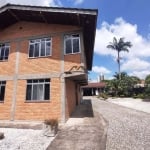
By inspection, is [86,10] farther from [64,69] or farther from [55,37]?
[64,69]

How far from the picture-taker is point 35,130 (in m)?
11.7

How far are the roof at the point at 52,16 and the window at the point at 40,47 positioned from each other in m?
1.72

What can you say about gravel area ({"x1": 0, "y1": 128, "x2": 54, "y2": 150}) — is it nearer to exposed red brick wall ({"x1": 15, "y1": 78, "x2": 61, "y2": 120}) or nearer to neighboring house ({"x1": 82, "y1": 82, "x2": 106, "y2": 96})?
exposed red brick wall ({"x1": 15, "y1": 78, "x2": 61, "y2": 120})

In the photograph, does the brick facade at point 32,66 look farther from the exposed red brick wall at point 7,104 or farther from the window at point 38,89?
the window at point 38,89

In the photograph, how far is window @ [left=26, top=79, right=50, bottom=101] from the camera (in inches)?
532

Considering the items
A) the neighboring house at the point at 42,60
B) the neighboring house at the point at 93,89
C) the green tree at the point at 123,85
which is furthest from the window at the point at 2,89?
the neighboring house at the point at 93,89

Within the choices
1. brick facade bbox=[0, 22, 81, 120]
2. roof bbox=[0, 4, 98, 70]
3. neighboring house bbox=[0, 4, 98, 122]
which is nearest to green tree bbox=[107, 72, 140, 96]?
roof bbox=[0, 4, 98, 70]

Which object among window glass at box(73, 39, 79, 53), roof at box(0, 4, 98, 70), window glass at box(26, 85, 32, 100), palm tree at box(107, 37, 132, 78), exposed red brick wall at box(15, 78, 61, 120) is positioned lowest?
exposed red brick wall at box(15, 78, 61, 120)

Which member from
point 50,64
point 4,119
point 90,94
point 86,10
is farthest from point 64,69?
point 90,94

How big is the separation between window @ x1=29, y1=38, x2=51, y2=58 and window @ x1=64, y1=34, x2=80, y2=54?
1.51 m

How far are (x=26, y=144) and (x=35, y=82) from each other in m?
5.93

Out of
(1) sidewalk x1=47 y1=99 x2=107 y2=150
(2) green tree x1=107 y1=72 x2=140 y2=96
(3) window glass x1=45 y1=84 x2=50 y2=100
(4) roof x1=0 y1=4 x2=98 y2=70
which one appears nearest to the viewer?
(1) sidewalk x1=47 y1=99 x2=107 y2=150

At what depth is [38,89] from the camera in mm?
13711

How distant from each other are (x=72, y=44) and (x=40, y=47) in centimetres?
275
